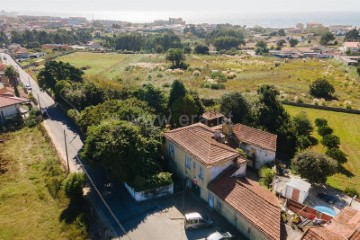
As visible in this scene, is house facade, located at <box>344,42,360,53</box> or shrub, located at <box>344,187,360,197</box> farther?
house facade, located at <box>344,42,360,53</box>

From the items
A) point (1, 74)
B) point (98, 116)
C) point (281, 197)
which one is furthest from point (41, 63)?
point (281, 197)

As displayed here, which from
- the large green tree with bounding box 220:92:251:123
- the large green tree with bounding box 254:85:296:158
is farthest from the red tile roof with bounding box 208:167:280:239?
the large green tree with bounding box 220:92:251:123

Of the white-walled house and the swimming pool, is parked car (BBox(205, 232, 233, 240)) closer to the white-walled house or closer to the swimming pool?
the swimming pool

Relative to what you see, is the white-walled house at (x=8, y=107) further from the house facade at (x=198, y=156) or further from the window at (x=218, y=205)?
the window at (x=218, y=205)

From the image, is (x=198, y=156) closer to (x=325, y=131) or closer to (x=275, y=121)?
(x=275, y=121)

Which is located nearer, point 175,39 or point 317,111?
point 317,111

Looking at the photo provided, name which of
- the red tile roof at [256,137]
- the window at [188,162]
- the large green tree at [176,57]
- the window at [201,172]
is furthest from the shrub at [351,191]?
the large green tree at [176,57]

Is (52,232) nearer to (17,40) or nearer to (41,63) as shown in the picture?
(41,63)
